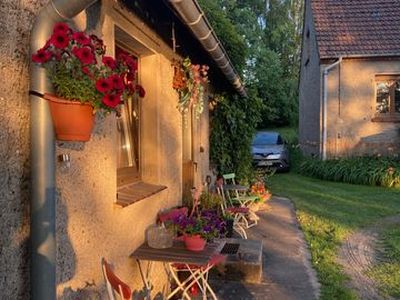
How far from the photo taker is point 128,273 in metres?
3.88

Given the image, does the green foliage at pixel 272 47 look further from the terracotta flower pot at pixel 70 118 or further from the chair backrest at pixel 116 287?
the terracotta flower pot at pixel 70 118

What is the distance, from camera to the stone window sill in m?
3.69

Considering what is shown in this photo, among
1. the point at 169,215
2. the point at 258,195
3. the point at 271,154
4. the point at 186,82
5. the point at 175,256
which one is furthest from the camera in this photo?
the point at 271,154

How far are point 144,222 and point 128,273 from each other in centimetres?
57

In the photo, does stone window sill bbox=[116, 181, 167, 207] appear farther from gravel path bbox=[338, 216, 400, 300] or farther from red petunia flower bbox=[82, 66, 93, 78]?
gravel path bbox=[338, 216, 400, 300]

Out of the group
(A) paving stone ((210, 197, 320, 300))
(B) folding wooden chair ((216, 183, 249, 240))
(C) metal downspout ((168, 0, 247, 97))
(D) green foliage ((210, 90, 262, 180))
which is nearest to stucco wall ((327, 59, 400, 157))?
(D) green foliage ((210, 90, 262, 180))

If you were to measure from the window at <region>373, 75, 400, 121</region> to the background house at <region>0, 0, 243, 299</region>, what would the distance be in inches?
477

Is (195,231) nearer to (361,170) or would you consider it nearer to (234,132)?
(234,132)

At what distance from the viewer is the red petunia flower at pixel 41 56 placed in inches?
85.8

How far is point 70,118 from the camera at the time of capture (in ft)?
7.72

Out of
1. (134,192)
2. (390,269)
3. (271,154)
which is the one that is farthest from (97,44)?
(271,154)

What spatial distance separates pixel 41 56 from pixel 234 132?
8.63m

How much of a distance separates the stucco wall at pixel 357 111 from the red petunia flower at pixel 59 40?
15.3 meters

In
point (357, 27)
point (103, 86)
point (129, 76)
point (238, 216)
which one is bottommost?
point (238, 216)
